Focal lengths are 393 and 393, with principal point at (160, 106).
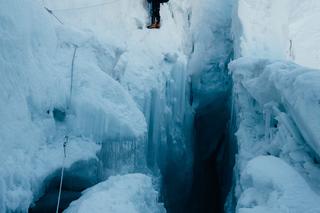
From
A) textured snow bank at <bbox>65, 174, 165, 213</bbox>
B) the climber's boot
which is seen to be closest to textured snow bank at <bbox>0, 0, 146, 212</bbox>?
textured snow bank at <bbox>65, 174, 165, 213</bbox>

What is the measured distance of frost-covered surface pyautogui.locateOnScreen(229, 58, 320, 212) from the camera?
15.6ft

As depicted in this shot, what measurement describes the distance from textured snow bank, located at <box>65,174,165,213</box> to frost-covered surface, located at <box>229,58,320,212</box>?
1408 mm

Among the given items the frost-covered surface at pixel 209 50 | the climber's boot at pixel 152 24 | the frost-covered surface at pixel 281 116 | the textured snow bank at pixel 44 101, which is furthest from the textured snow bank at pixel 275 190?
the frost-covered surface at pixel 209 50

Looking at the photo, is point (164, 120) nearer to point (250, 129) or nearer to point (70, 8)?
point (250, 129)

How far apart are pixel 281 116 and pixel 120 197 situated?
2724mm

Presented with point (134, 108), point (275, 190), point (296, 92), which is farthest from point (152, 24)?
point (275, 190)

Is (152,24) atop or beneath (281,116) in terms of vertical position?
atop

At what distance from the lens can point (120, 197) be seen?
206 inches

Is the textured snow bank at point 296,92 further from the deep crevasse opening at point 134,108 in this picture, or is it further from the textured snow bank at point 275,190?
the textured snow bank at point 275,190

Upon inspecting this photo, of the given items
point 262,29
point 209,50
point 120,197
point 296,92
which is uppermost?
point 262,29

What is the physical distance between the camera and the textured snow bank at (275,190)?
164 inches

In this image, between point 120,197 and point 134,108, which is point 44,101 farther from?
point 134,108

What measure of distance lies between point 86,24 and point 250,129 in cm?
421

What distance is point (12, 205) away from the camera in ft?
14.5
